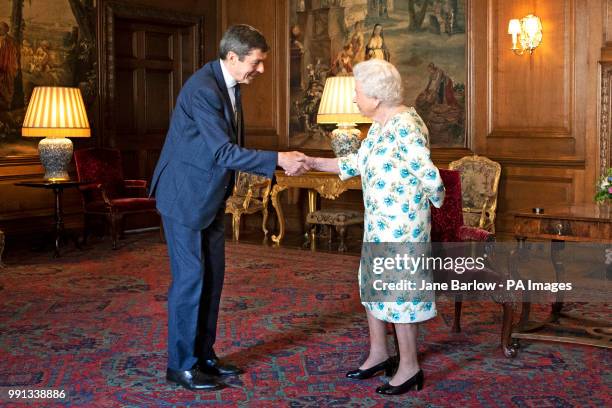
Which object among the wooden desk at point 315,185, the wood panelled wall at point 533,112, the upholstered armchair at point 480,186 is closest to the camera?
the wood panelled wall at point 533,112

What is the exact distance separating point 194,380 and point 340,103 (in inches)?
212

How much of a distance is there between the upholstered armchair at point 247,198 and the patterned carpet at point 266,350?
230cm

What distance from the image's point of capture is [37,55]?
9.14 meters

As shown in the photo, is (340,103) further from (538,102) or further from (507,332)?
(507,332)

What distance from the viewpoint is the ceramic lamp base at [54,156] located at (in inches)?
334

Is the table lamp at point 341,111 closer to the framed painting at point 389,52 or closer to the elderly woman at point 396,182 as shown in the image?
the framed painting at point 389,52

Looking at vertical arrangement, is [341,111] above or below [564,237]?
above

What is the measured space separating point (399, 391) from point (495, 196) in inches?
197

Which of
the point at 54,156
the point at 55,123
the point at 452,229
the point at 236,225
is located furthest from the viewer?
the point at 236,225

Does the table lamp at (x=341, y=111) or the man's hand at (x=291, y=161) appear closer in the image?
the man's hand at (x=291, y=161)

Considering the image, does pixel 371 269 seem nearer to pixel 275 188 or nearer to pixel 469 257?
pixel 469 257

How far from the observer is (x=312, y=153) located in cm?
1036

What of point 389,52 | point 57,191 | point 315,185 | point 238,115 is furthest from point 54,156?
point 238,115

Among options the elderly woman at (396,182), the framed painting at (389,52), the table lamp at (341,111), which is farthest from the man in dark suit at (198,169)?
the framed painting at (389,52)
